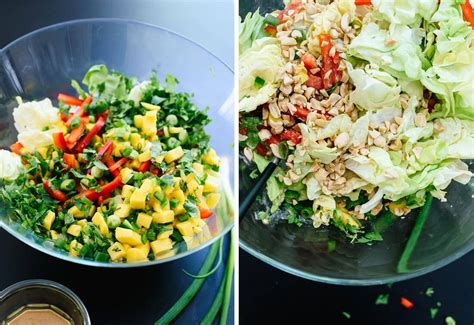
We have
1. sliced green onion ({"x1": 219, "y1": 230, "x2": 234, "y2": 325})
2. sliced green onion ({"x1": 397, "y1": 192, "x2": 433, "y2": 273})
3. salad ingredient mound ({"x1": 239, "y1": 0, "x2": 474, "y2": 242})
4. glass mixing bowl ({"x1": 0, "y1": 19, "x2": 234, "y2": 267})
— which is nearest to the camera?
salad ingredient mound ({"x1": 239, "y1": 0, "x2": 474, "y2": 242})

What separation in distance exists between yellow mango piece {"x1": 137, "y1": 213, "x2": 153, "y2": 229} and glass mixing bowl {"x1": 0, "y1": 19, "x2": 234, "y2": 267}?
202mm

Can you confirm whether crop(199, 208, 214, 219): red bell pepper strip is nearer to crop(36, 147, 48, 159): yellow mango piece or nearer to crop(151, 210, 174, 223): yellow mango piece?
crop(151, 210, 174, 223): yellow mango piece

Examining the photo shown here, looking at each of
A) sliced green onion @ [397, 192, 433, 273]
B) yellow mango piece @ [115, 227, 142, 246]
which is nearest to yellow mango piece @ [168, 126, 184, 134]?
yellow mango piece @ [115, 227, 142, 246]

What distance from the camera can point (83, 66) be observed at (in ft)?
3.92

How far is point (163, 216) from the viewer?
975 millimetres

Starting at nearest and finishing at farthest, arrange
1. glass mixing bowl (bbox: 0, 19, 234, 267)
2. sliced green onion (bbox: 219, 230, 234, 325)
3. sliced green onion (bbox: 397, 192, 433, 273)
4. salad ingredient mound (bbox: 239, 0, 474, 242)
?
salad ingredient mound (bbox: 239, 0, 474, 242)
sliced green onion (bbox: 397, 192, 433, 273)
sliced green onion (bbox: 219, 230, 234, 325)
glass mixing bowl (bbox: 0, 19, 234, 267)

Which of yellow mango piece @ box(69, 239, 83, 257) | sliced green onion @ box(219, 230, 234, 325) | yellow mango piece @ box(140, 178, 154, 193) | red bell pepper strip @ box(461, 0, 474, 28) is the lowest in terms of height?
sliced green onion @ box(219, 230, 234, 325)

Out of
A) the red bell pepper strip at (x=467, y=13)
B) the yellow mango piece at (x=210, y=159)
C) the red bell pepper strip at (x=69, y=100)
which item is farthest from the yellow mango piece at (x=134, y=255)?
the red bell pepper strip at (x=467, y=13)

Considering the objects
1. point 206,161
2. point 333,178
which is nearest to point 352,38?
point 333,178

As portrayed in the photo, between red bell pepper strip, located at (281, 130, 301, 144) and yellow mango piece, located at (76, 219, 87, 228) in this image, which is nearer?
red bell pepper strip, located at (281, 130, 301, 144)

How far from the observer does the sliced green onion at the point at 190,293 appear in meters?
1.01

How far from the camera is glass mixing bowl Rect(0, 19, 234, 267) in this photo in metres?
1.14

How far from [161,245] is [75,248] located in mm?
129

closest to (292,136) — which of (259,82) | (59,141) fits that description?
(259,82)
